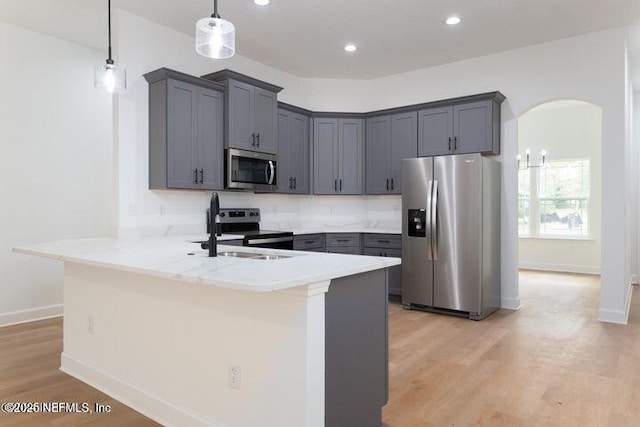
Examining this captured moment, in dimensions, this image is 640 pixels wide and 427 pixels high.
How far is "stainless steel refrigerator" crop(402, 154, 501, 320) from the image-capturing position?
443cm

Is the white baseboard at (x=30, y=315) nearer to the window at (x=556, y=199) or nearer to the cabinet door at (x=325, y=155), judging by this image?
the cabinet door at (x=325, y=155)

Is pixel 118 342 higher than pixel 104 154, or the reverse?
pixel 104 154

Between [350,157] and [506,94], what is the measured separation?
203 centimetres

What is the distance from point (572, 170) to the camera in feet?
25.0

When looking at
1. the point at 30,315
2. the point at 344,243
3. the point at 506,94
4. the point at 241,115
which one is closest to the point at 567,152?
the point at 506,94

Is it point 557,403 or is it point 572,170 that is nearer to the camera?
point 557,403

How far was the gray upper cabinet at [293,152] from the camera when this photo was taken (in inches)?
206

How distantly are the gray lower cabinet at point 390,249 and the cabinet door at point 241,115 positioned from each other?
191 centimetres

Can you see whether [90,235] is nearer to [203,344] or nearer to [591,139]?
[203,344]

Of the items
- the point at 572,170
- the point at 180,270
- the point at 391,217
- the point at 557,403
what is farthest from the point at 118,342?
the point at 572,170

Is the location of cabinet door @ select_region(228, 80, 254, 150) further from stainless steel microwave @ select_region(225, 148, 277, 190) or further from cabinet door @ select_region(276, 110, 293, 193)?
cabinet door @ select_region(276, 110, 293, 193)

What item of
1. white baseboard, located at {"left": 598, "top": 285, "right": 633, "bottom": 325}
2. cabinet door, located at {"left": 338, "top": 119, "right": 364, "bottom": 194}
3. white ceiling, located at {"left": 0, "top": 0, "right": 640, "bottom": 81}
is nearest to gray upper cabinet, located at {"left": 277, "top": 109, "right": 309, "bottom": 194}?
cabinet door, located at {"left": 338, "top": 119, "right": 364, "bottom": 194}

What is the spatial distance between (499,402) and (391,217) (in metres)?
3.48

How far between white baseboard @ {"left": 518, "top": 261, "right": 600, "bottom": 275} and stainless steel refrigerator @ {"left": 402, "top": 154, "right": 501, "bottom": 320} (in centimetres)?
350
